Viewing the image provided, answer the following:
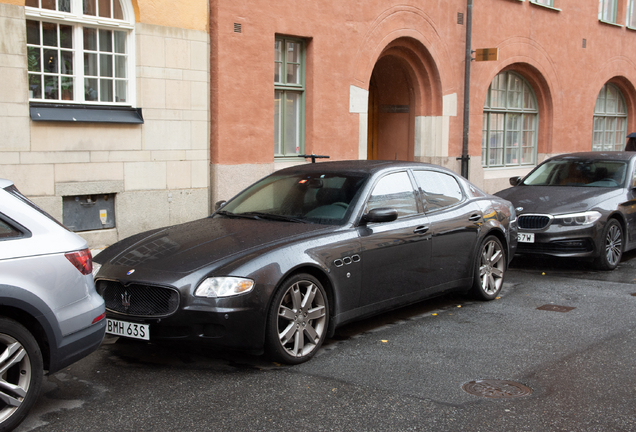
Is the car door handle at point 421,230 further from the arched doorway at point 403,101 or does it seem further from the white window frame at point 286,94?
the arched doorway at point 403,101

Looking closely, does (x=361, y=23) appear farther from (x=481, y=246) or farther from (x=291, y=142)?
(x=481, y=246)

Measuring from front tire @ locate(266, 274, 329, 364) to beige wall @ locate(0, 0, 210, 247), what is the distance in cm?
588

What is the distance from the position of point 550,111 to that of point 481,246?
47.3 feet

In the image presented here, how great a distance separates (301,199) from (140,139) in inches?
209

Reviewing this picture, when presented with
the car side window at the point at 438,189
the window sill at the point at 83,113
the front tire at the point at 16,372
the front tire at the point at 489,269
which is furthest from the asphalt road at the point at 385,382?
the window sill at the point at 83,113

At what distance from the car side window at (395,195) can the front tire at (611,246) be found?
13.5 feet

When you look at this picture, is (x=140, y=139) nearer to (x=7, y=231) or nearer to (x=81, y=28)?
(x=81, y=28)

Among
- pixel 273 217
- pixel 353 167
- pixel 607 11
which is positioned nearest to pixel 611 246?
pixel 353 167

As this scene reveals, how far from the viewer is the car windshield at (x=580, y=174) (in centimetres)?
1099

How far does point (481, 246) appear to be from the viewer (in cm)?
779

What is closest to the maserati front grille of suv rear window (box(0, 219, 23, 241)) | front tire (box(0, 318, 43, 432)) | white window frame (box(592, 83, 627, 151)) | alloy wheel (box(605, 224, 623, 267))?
front tire (box(0, 318, 43, 432))

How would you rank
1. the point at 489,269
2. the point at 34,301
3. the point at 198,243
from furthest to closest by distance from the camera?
the point at 489,269
the point at 198,243
the point at 34,301

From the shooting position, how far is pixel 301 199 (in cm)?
674

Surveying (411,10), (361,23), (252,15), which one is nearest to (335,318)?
(252,15)
